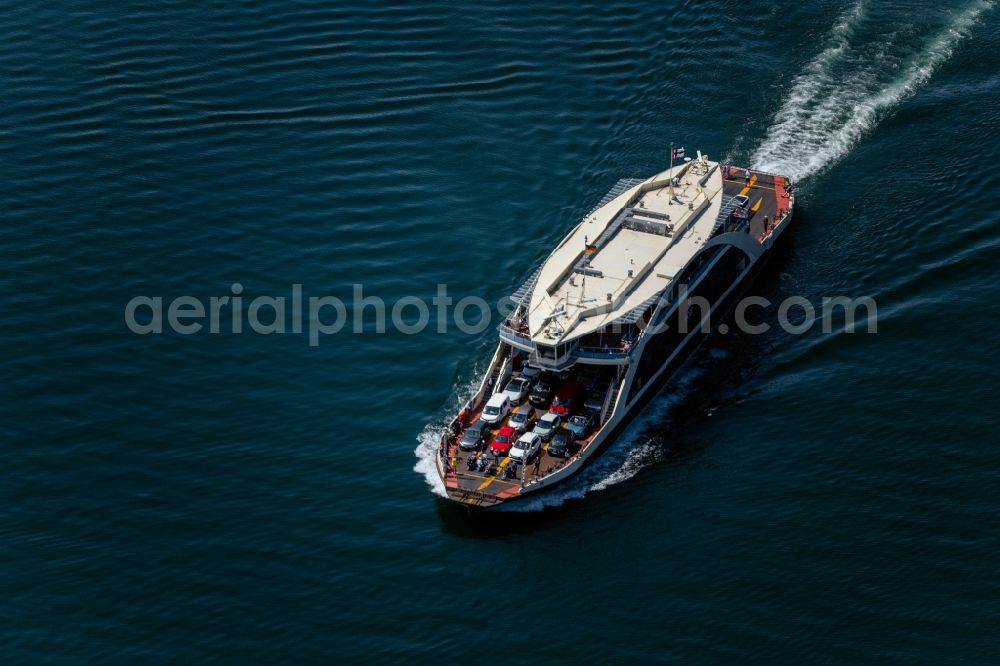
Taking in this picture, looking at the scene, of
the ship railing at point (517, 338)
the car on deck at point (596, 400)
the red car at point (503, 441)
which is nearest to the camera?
the red car at point (503, 441)

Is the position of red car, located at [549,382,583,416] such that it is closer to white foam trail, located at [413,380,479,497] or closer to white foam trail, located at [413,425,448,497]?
white foam trail, located at [413,380,479,497]

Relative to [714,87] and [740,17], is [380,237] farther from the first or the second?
[740,17]

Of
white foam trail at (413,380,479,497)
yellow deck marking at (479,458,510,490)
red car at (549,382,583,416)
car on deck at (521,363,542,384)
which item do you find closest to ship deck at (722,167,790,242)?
red car at (549,382,583,416)

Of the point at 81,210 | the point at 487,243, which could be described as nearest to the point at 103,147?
the point at 81,210

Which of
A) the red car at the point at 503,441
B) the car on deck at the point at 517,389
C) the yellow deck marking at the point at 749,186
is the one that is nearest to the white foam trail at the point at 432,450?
the car on deck at the point at 517,389

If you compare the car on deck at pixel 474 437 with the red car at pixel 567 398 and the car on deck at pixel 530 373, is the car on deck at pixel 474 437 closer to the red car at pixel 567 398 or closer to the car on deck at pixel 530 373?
the red car at pixel 567 398
